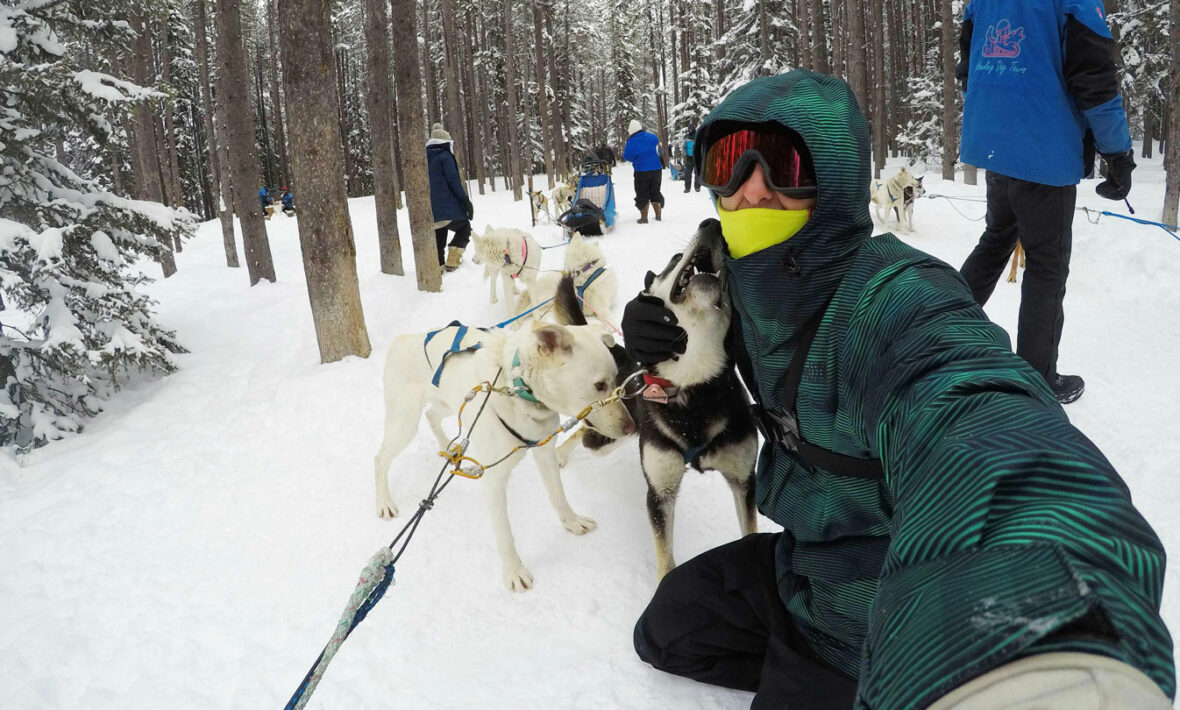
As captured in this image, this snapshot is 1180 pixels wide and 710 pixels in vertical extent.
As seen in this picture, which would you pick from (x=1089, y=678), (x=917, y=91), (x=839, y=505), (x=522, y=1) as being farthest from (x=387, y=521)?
(x=522, y=1)

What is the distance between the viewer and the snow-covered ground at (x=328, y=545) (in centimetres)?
244

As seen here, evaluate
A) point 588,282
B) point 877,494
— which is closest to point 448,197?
point 588,282

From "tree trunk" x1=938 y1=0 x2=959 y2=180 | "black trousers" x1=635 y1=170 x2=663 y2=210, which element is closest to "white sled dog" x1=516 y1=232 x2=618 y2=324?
"black trousers" x1=635 y1=170 x2=663 y2=210

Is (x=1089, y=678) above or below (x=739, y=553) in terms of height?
above

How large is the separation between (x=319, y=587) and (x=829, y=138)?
3209mm

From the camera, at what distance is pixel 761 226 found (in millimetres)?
1561

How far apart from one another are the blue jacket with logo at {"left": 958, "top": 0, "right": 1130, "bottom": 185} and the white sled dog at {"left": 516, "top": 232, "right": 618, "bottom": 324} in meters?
3.71

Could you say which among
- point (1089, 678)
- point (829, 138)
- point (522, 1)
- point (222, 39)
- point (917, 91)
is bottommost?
point (1089, 678)

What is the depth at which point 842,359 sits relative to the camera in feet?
4.60

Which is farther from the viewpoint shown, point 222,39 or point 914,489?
point 222,39

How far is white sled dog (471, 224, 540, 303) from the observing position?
747cm

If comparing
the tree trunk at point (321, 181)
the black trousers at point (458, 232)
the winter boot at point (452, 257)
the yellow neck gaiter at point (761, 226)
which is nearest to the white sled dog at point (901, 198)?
the black trousers at point (458, 232)

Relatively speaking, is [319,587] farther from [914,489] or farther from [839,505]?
[914,489]

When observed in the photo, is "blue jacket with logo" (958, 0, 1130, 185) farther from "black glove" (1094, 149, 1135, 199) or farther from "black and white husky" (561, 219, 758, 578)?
"black and white husky" (561, 219, 758, 578)
